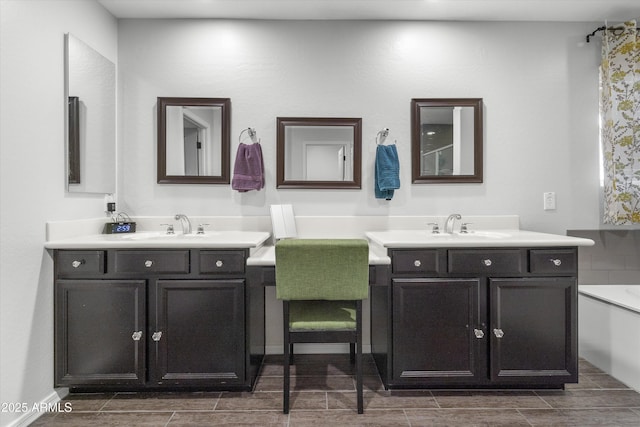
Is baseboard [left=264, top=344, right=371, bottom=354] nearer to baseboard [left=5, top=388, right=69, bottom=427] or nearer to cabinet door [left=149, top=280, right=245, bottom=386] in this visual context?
cabinet door [left=149, top=280, right=245, bottom=386]

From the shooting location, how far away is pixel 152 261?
6.35 feet

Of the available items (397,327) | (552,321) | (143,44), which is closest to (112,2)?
(143,44)

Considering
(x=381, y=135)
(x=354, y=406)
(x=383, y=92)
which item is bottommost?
(x=354, y=406)

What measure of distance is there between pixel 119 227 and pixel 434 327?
1.99 m

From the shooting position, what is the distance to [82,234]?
2193 mm

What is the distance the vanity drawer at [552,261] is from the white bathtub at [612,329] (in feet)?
1.56

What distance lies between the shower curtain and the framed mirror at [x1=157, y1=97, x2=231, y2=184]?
255cm

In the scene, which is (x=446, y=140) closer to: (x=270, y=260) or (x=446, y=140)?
(x=446, y=140)

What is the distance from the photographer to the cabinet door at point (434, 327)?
197cm

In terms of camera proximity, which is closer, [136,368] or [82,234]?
[136,368]

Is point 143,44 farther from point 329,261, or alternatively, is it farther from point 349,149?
point 329,261

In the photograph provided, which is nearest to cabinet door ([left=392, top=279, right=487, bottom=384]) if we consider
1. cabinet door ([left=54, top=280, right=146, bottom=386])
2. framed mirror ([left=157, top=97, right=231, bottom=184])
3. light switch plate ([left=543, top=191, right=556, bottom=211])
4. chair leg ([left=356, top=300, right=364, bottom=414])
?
chair leg ([left=356, top=300, right=364, bottom=414])

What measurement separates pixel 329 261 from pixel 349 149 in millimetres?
1078

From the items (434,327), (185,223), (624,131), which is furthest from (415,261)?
(624,131)
